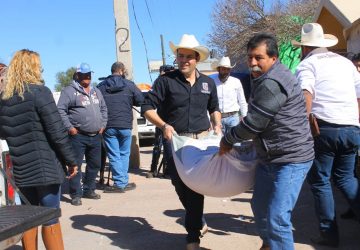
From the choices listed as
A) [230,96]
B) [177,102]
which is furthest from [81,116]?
[177,102]

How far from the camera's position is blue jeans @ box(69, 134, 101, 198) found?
7.02 meters

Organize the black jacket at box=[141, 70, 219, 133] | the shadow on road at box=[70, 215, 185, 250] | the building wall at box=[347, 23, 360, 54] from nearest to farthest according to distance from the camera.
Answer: the black jacket at box=[141, 70, 219, 133] < the shadow on road at box=[70, 215, 185, 250] < the building wall at box=[347, 23, 360, 54]

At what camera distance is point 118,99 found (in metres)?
7.89

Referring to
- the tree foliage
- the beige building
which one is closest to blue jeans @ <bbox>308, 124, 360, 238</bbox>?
the beige building

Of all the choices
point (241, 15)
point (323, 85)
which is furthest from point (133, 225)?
point (241, 15)

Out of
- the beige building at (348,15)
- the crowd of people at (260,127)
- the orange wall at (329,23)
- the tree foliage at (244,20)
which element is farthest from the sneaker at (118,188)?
the tree foliage at (244,20)

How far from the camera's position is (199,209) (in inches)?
177

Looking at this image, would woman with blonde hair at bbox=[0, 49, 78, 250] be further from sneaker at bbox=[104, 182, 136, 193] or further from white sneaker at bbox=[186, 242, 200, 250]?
sneaker at bbox=[104, 182, 136, 193]

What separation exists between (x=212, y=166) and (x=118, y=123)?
402 centimetres

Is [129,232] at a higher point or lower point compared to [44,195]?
lower

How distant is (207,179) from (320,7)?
563cm

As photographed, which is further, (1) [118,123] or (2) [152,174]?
(2) [152,174]

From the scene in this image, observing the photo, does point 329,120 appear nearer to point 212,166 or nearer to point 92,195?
point 212,166

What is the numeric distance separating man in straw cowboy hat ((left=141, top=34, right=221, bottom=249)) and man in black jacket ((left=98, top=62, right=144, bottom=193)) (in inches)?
125
